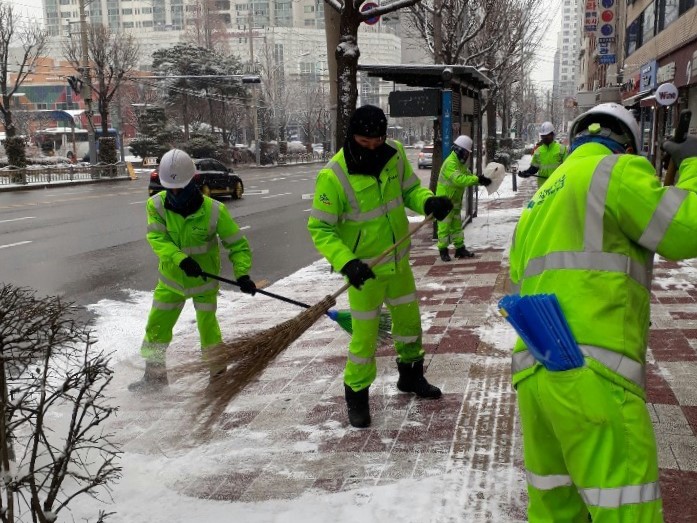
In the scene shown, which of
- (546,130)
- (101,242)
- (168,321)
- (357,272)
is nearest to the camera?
(357,272)

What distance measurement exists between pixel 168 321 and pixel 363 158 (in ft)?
6.63

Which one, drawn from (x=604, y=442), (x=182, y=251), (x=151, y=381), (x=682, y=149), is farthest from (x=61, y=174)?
(x=604, y=442)

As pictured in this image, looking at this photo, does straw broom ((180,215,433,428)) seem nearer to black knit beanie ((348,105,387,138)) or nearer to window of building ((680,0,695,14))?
black knit beanie ((348,105,387,138))

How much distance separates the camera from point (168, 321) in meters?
5.13

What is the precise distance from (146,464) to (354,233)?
170 centimetres

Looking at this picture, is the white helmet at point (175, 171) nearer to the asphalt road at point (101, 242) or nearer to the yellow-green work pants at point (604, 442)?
the yellow-green work pants at point (604, 442)

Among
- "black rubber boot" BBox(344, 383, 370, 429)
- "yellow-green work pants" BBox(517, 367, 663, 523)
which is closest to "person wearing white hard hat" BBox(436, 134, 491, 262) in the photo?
"black rubber boot" BBox(344, 383, 370, 429)

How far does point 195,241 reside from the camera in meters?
4.99

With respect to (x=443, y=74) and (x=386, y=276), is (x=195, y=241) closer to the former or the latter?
(x=386, y=276)

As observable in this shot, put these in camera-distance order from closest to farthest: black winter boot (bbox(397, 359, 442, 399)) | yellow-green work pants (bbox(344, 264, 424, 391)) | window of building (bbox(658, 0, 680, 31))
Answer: yellow-green work pants (bbox(344, 264, 424, 391))
black winter boot (bbox(397, 359, 442, 399))
window of building (bbox(658, 0, 680, 31))

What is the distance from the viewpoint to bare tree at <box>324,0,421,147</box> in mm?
9266

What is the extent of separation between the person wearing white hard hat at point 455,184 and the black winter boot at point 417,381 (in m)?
4.38

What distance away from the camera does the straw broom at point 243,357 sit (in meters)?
3.89

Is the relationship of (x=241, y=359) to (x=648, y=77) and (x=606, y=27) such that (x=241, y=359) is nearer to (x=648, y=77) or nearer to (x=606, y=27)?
(x=606, y=27)
